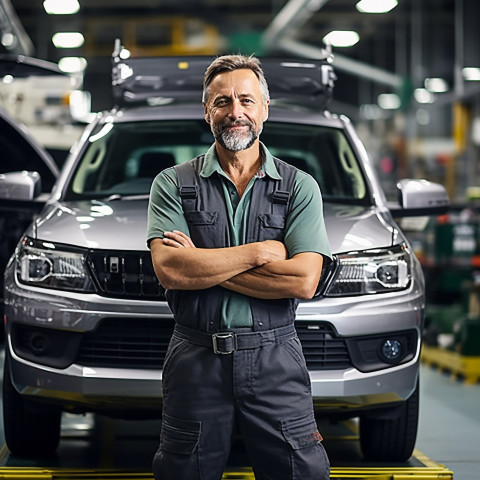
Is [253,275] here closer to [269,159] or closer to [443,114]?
[269,159]

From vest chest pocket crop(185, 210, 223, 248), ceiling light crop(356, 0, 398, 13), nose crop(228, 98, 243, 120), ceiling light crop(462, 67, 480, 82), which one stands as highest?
ceiling light crop(356, 0, 398, 13)

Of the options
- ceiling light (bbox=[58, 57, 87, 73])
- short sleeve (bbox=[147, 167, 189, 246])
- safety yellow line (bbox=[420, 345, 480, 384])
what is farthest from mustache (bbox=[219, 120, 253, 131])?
ceiling light (bbox=[58, 57, 87, 73])

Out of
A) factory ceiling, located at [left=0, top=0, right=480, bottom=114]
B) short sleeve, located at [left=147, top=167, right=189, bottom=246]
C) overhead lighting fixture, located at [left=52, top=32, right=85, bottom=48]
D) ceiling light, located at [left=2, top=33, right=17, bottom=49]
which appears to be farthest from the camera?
factory ceiling, located at [left=0, top=0, right=480, bottom=114]

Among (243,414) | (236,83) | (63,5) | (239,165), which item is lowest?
(243,414)

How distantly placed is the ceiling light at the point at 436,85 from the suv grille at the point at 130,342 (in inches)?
847

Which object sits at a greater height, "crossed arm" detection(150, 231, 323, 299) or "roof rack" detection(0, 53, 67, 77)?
"roof rack" detection(0, 53, 67, 77)

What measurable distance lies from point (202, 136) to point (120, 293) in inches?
58.7

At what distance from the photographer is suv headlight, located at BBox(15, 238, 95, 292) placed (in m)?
4.08

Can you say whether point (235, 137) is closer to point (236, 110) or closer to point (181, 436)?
point (236, 110)

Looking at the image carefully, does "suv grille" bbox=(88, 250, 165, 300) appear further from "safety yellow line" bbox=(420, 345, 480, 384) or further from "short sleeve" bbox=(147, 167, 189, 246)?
"safety yellow line" bbox=(420, 345, 480, 384)

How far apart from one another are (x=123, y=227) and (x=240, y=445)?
5.27ft

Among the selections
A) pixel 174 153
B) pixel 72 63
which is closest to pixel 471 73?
pixel 174 153

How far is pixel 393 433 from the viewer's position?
178 inches

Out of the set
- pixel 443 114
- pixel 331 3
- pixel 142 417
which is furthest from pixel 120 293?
pixel 443 114
